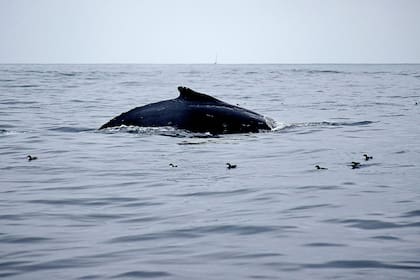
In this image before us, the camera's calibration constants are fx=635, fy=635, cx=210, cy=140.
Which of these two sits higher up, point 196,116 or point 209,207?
point 196,116

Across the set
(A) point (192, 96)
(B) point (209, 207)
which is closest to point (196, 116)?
(A) point (192, 96)

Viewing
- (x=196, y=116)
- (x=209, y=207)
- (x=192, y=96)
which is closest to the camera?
(x=209, y=207)

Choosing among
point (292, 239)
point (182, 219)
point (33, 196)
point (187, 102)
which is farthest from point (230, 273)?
point (187, 102)

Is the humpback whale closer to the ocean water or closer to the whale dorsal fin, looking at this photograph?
the whale dorsal fin

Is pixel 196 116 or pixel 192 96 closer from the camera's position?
pixel 196 116

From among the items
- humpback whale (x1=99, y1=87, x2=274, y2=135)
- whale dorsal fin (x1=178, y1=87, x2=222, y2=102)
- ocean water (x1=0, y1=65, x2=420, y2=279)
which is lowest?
ocean water (x1=0, y1=65, x2=420, y2=279)

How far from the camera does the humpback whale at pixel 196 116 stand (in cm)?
1362

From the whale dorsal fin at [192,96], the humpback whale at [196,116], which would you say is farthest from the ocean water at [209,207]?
the whale dorsal fin at [192,96]

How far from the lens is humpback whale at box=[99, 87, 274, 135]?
536 inches

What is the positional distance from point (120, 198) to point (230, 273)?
3.09m

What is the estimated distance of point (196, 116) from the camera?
13648 mm

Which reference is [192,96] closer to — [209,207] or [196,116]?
[196,116]

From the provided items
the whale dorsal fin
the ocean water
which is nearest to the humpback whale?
the whale dorsal fin

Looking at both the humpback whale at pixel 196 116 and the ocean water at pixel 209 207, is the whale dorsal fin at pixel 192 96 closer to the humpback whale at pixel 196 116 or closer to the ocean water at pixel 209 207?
the humpback whale at pixel 196 116
